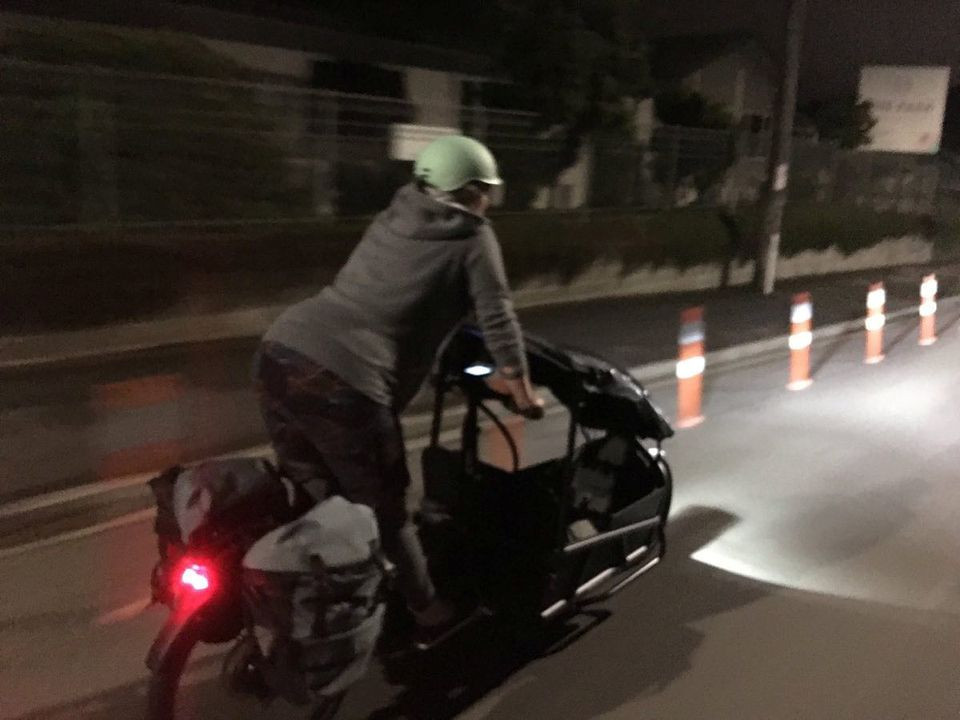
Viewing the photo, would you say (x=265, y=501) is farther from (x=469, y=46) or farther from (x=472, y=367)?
(x=469, y=46)

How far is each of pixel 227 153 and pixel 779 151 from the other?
8115mm

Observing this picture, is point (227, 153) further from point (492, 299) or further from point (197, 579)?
point (197, 579)

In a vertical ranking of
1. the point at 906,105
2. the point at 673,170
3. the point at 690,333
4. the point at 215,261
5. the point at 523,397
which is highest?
the point at 906,105

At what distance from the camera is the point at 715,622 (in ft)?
14.5

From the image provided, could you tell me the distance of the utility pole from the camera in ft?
44.8

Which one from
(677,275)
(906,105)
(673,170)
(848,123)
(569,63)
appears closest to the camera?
(569,63)

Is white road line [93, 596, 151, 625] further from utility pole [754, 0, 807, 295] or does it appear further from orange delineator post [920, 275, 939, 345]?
utility pole [754, 0, 807, 295]

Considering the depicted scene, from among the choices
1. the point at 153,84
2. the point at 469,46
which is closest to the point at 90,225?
the point at 153,84

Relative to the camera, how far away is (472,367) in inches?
165

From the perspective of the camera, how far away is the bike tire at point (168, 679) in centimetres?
300

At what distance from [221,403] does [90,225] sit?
2937 millimetres

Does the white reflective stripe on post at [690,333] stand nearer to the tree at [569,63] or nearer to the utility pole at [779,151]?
the utility pole at [779,151]

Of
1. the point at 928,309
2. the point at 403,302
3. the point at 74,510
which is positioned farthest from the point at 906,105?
the point at 403,302

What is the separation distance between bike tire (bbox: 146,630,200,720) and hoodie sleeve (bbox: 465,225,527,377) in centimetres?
141
